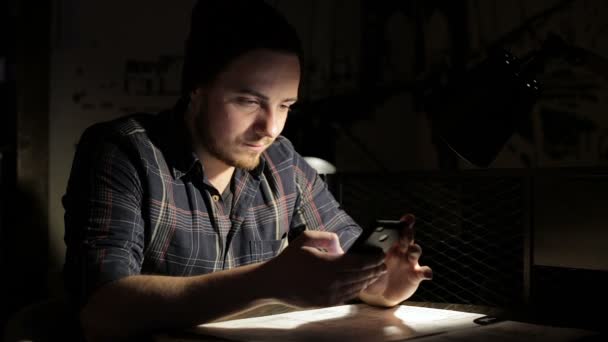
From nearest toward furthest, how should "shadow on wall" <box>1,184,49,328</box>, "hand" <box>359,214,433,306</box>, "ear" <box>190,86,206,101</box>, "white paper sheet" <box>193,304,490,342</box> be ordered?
"white paper sheet" <box>193,304,490,342</box> → "hand" <box>359,214,433,306</box> → "ear" <box>190,86,206,101</box> → "shadow on wall" <box>1,184,49,328</box>

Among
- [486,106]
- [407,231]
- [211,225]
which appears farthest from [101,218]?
[486,106]

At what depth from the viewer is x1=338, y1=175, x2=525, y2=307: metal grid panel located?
5.06 feet

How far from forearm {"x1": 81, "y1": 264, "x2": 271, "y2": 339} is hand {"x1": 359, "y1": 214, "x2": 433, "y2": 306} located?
331mm

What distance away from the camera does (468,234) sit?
171 centimetres

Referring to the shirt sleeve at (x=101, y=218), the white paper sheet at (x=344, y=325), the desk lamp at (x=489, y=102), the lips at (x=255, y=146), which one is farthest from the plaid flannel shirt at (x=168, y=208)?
the desk lamp at (x=489, y=102)

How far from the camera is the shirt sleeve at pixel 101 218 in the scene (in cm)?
99

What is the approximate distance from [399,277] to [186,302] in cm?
44

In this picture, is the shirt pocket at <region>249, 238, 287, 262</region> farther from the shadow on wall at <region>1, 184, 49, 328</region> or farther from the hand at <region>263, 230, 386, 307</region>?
the shadow on wall at <region>1, 184, 49, 328</region>

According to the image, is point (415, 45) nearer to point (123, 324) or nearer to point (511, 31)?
point (511, 31)

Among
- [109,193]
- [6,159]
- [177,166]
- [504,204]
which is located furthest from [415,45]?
[6,159]

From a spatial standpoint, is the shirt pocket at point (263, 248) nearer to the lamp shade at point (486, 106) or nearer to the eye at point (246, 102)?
the eye at point (246, 102)

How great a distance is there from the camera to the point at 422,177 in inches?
58.2

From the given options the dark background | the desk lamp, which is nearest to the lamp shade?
the desk lamp

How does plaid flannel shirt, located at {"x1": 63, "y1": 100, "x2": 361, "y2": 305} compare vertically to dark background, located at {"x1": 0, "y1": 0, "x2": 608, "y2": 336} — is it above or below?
below
